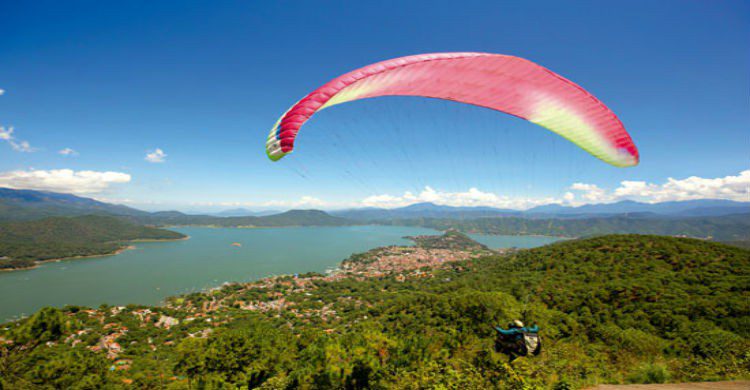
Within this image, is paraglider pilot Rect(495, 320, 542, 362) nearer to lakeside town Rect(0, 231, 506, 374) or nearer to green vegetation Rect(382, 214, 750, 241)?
lakeside town Rect(0, 231, 506, 374)

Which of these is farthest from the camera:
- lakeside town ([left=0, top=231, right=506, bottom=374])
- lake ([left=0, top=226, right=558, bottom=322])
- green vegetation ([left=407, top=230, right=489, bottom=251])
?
green vegetation ([left=407, top=230, right=489, bottom=251])

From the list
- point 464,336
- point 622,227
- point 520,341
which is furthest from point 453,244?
point 622,227

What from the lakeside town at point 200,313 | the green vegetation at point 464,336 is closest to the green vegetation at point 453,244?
the lakeside town at point 200,313

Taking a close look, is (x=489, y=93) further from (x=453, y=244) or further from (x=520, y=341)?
(x=453, y=244)

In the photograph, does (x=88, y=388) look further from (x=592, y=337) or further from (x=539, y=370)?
(x=592, y=337)

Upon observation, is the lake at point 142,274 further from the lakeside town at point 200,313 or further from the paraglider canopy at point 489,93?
the paraglider canopy at point 489,93

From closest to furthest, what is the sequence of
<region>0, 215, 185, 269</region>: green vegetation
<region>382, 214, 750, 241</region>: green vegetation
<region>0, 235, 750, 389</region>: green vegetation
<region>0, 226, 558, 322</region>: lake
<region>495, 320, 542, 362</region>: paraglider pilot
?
<region>495, 320, 542, 362</region>: paraglider pilot
<region>0, 235, 750, 389</region>: green vegetation
<region>0, 226, 558, 322</region>: lake
<region>0, 215, 185, 269</region>: green vegetation
<region>382, 214, 750, 241</region>: green vegetation

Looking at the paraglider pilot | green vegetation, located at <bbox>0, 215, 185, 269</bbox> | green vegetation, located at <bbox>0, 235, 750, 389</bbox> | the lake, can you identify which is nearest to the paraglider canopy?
the paraglider pilot
